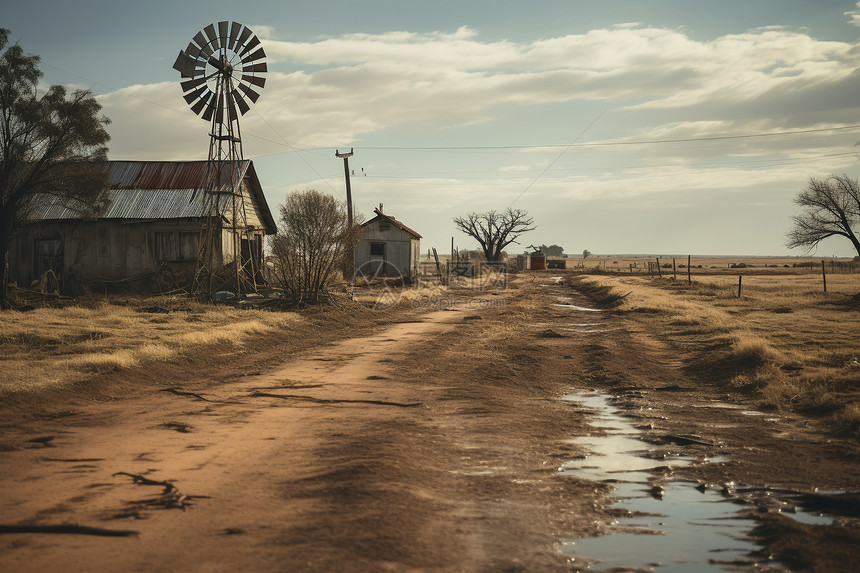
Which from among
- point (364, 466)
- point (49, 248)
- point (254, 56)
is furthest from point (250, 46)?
point (364, 466)

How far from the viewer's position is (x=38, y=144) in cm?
2358

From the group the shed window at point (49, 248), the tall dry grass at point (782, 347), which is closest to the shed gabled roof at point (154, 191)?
the shed window at point (49, 248)

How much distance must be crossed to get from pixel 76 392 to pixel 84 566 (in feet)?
23.2

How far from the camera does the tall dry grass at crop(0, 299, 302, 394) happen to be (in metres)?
11.8

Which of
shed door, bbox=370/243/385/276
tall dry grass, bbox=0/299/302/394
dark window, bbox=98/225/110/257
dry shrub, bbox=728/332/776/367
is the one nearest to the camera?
tall dry grass, bbox=0/299/302/394

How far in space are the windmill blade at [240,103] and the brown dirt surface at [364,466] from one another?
1493 centimetres

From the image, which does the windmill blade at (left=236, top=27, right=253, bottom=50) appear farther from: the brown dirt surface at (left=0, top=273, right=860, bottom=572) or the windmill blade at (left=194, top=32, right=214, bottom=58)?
the brown dirt surface at (left=0, top=273, right=860, bottom=572)

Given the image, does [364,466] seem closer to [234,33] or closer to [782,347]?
[782,347]

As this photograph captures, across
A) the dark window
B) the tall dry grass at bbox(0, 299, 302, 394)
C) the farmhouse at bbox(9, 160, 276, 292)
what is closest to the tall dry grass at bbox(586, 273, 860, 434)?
the tall dry grass at bbox(0, 299, 302, 394)

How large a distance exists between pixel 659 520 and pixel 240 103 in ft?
80.1

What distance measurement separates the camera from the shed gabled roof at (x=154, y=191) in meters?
28.2

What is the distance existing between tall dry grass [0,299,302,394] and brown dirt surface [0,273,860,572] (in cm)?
57

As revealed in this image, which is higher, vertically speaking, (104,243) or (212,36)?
(212,36)

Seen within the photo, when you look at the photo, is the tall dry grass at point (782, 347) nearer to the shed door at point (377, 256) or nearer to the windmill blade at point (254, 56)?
the windmill blade at point (254, 56)
